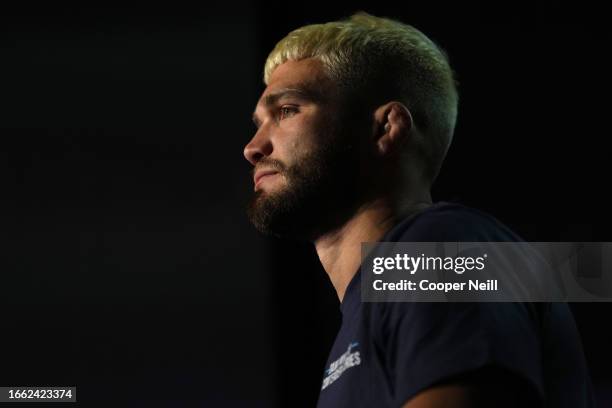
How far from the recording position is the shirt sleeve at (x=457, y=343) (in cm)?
66

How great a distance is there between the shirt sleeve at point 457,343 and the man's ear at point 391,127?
0.36 metres

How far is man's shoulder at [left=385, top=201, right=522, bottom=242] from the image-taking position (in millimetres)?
785

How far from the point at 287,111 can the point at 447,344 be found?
497 millimetres

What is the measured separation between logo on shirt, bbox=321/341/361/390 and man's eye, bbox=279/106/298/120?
1.11 ft

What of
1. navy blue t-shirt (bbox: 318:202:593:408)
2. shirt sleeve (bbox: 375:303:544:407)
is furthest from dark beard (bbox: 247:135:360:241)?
shirt sleeve (bbox: 375:303:544:407)

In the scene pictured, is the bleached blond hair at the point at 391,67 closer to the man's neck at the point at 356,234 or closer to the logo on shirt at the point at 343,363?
the man's neck at the point at 356,234

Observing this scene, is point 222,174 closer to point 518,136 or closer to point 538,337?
point 518,136

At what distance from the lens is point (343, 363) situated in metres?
0.86

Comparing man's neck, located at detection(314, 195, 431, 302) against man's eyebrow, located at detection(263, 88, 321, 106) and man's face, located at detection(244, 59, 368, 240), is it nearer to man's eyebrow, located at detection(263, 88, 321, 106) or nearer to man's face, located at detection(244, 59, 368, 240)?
man's face, located at detection(244, 59, 368, 240)

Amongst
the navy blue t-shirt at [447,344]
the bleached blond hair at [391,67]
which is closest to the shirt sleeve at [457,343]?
the navy blue t-shirt at [447,344]

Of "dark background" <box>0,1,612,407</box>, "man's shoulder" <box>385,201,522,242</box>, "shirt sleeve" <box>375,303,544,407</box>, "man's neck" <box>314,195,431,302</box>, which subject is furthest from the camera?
"dark background" <box>0,1,612,407</box>

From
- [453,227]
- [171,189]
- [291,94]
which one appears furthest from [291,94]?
[171,189]

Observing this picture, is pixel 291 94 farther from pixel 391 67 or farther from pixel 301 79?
pixel 391 67

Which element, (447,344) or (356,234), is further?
(356,234)
